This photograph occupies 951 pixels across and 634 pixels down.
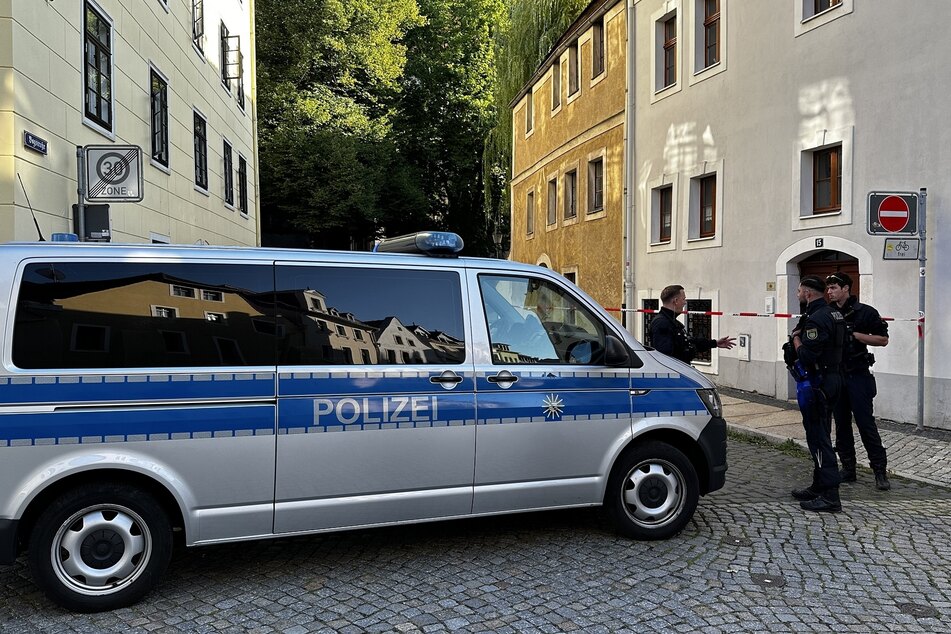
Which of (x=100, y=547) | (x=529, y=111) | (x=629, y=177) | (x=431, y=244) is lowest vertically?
(x=100, y=547)

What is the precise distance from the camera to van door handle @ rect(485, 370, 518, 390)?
4.89 meters

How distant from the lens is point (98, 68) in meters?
11.0

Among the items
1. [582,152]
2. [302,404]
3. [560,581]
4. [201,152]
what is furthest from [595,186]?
[302,404]

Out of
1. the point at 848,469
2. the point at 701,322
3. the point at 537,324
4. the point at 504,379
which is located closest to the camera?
the point at 504,379

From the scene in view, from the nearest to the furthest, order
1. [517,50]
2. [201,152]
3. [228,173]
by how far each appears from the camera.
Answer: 1. [201,152]
2. [228,173]
3. [517,50]

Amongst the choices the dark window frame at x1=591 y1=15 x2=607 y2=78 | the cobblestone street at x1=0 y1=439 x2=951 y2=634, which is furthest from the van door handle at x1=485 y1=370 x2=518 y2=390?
the dark window frame at x1=591 y1=15 x2=607 y2=78

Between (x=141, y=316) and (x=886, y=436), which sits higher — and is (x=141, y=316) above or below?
above

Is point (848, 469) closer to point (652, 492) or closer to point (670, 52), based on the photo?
point (652, 492)

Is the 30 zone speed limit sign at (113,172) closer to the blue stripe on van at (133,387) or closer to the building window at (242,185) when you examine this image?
the blue stripe on van at (133,387)

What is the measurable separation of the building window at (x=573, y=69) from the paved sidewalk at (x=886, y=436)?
38.8 feet

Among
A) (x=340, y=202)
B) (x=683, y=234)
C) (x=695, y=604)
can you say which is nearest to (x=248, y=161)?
(x=340, y=202)

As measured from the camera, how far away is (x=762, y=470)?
25.2 feet

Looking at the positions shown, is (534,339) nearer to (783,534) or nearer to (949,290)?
(783,534)

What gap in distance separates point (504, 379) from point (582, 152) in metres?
17.1
